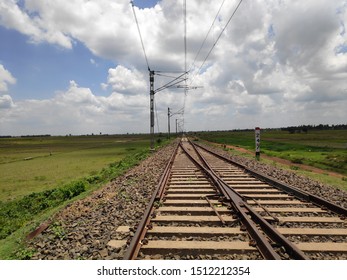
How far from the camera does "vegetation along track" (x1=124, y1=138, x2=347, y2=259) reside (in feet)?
14.4

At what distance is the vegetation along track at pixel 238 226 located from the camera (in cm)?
438

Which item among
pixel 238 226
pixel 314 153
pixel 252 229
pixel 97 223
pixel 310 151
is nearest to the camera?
pixel 252 229

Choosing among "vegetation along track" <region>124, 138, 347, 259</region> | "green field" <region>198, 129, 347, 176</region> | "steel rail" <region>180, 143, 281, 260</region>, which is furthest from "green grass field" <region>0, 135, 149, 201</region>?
Result: "green field" <region>198, 129, 347, 176</region>

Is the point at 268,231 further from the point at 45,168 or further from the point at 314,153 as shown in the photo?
the point at 314,153

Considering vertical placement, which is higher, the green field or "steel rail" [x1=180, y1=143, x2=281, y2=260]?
"steel rail" [x1=180, y1=143, x2=281, y2=260]

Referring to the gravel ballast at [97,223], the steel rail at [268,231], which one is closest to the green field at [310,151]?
the steel rail at [268,231]

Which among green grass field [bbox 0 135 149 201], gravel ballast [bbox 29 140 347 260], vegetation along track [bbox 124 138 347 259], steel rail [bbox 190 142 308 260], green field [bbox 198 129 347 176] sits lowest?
green grass field [bbox 0 135 149 201]

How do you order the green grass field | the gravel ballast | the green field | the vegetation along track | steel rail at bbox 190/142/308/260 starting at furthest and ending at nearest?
the green field → the green grass field → the gravel ballast → the vegetation along track → steel rail at bbox 190/142/308/260

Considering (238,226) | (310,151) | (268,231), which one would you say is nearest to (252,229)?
(268,231)

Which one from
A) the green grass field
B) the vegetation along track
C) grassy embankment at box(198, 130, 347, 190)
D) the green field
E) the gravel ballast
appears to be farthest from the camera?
the green field

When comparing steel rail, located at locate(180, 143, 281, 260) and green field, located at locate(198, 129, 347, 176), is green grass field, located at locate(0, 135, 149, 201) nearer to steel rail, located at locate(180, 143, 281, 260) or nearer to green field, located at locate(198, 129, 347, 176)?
steel rail, located at locate(180, 143, 281, 260)

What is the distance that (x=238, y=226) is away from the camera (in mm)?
5500

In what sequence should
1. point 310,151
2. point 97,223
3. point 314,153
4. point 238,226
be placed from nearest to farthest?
point 238,226 → point 97,223 → point 314,153 → point 310,151
